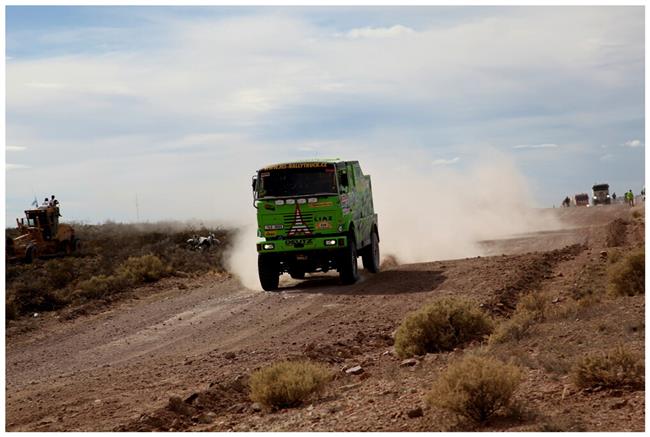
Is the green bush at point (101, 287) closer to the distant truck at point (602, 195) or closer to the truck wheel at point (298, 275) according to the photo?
the truck wheel at point (298, 275)

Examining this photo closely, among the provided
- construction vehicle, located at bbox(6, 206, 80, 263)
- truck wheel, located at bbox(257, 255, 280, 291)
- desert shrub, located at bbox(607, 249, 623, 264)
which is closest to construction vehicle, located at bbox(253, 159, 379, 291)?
truck wheel, located at bbox(257, 255, 280, 291)

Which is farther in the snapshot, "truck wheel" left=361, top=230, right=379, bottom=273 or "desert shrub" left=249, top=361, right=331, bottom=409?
"truck wheel" left=361, top=230, right=379, bottom=273

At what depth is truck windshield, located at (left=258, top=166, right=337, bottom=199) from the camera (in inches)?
920

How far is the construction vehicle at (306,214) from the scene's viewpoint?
76.6ft

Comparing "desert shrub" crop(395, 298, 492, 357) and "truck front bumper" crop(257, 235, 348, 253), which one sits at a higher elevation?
"truck front bumper" crop(257, 235, 348, 253)

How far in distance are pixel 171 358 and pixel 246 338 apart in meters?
1.97

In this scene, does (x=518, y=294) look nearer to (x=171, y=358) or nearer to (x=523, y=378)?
(x=171, y=358)

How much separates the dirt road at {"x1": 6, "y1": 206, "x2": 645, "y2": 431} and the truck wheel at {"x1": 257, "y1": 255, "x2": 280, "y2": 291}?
25.3 inches

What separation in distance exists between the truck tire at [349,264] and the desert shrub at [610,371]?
13.8 metres

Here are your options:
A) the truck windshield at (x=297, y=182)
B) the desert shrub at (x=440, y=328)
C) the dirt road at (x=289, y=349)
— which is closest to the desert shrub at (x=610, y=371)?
the dirt road at (x=289, y=349)

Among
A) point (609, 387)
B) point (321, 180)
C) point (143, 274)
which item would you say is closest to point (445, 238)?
point (143, 274)

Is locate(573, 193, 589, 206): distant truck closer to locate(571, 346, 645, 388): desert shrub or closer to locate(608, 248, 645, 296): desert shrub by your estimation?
locate(608, 248, 645, 296): desert shrub

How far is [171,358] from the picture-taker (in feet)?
54.5

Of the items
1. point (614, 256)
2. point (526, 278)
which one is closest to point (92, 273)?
point (526, 278)
